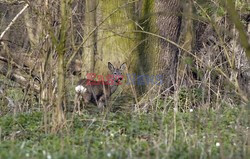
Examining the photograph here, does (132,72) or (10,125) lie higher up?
(132,72)

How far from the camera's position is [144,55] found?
13703 millimetres

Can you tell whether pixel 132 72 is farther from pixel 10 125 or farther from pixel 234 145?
pixel 234 145

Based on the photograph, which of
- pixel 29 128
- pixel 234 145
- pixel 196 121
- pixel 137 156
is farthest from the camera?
pixel 29 128

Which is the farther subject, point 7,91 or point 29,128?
point 7,91

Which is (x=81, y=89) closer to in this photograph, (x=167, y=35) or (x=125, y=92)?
(x=125, y=92)

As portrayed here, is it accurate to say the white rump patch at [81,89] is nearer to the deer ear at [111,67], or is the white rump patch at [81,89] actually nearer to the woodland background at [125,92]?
the woodland background at [125,92]

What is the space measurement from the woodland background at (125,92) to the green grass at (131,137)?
0.02 m

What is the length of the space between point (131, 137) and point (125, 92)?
5.55 meters

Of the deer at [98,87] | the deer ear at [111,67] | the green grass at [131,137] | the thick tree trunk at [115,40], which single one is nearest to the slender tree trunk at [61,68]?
the green grass at [131,137]

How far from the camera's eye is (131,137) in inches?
333

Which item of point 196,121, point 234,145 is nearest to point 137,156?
point 234,145

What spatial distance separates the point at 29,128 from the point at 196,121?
8.59 feet

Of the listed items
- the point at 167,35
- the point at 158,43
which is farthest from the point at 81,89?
the point at 167,35

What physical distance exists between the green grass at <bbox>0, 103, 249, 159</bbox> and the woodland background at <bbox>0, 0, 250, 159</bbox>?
0.02 m
